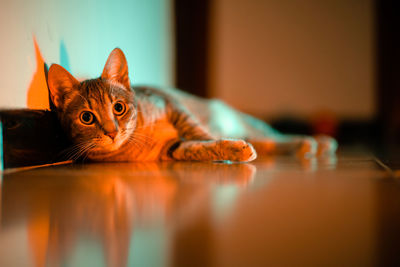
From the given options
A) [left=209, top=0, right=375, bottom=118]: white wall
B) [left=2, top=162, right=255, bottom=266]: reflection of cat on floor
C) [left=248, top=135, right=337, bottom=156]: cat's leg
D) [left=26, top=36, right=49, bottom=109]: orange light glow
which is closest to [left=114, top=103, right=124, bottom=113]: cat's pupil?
[left=26, top=36, right=49, bottom=109]: orange light glow

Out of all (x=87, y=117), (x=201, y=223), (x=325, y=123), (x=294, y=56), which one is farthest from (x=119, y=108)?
(x=294, y=56)

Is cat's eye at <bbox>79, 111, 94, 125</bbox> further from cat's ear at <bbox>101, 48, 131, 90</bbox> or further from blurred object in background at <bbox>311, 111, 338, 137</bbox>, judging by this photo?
blurred object in background at <bbox>311, 111, 338, 137</bbox>

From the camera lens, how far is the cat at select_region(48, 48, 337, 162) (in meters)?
1.06

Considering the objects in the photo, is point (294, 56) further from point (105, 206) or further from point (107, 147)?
point (105, 206)

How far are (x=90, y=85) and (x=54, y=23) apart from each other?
0.22 metres

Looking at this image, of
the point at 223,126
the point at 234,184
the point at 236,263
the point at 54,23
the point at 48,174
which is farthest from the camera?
the point at 223,126

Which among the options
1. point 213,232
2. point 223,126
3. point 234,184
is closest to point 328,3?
point 223,126

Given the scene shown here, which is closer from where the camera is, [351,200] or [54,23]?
[351,200]

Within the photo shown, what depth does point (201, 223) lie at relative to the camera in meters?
0.44

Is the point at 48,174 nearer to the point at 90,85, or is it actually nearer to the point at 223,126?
the point at 90,85

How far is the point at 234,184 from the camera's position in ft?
2.26

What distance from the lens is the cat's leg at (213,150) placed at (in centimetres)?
108

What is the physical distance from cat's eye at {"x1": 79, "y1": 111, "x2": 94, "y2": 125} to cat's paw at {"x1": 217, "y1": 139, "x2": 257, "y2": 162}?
423mm

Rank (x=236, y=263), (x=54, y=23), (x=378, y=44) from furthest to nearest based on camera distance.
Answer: (x=378, y=44), (x=54, y=23), (x=236, y=263)
